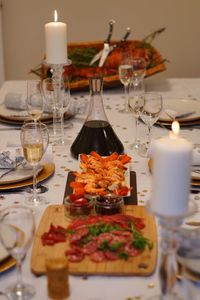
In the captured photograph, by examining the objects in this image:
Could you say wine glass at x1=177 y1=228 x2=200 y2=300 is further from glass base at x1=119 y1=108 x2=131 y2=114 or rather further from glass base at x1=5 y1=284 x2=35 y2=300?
glass base at x1=119 y1=108 x2=131 y2=114

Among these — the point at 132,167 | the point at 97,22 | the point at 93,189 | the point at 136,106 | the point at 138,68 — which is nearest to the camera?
the point at 93,189

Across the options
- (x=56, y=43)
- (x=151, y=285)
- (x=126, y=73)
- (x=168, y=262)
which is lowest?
(x=151, y=285)

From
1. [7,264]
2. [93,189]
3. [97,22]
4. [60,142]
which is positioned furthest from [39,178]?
[97,22]

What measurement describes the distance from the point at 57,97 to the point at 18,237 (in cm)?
94

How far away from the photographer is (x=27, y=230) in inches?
38.4

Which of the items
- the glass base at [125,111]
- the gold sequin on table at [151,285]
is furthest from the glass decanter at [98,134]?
the gold sequin on table at [151,285]

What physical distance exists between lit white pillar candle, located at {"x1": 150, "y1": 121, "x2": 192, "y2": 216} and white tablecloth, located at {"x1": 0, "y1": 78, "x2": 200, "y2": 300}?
0.89 ft

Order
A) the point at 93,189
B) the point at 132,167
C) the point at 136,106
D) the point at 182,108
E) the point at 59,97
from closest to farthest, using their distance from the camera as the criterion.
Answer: the point at 93,189, the point at 132,167, the point at 136,106, the point at 59,97, the point at 182,108

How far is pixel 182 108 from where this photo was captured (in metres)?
2.14

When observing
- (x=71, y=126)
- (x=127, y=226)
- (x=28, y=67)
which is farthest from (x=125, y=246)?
(x=28, y=67)

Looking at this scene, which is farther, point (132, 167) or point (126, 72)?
point (126, 72)

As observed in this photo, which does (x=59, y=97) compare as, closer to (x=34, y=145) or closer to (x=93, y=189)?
(x=34, y=145)

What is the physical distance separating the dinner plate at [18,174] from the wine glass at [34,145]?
0.05 meters

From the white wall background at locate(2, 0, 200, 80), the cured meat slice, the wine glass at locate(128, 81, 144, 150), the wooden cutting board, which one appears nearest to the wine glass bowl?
the wine glass at locate(128, 81, 144, 150)
